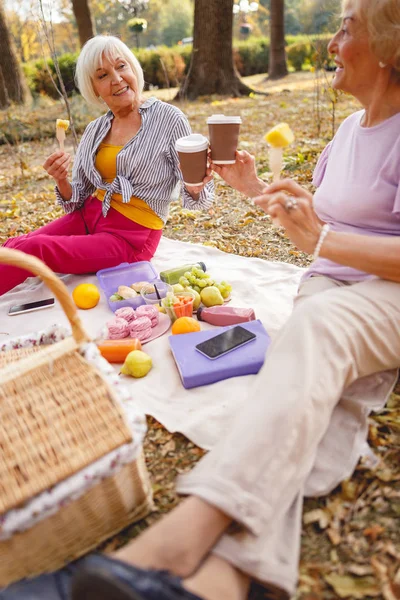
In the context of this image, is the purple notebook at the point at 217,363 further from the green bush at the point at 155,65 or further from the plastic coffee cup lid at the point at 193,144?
the green bush at the point at 155,65

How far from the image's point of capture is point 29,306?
3.29m

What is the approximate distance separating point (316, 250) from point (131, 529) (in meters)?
1.29

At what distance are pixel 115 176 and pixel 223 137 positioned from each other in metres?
1.41

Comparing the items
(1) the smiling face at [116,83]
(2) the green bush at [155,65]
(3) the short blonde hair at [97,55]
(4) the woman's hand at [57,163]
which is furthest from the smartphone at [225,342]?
(2) the green bush at [155,65]

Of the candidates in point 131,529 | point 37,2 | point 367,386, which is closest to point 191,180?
point 367,386

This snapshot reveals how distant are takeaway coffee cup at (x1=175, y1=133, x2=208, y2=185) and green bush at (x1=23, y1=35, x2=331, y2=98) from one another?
497 cm

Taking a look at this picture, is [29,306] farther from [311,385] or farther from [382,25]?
[382,25]

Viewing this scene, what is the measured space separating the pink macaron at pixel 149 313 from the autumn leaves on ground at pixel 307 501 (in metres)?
0.82

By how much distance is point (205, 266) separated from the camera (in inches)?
141

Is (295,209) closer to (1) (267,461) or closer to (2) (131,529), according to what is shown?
(1) (267,461)

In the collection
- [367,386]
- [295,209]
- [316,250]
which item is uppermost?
[295,209]

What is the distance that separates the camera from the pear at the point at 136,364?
250 centimetres

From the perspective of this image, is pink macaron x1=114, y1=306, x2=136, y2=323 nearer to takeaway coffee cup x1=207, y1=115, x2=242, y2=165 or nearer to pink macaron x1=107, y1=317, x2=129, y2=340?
pink macaron x1=107, y1=317, x2=129, y2=340

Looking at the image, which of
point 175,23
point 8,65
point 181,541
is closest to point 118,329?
point 181,541
